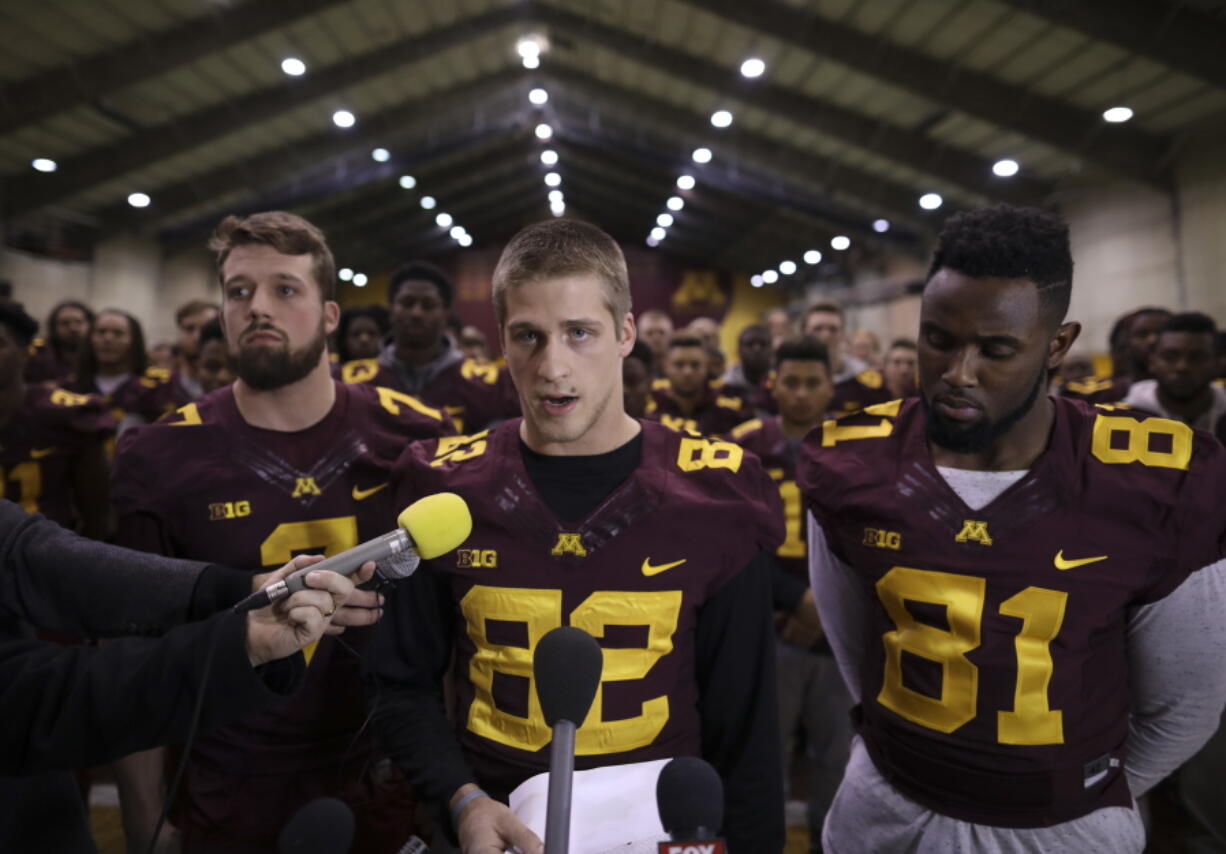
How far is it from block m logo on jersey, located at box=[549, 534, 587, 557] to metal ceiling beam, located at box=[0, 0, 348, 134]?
10.9 metres

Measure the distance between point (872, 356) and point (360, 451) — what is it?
9.29m

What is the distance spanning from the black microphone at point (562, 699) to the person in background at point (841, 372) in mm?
4800

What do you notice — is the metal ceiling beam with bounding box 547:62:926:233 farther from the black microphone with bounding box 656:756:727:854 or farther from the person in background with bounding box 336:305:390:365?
the black microphone with bounding box 656:756:727:854

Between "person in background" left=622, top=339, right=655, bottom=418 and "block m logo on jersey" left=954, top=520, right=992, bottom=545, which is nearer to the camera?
"block m logo on jersey" left=954, top=520, right=992, bottom=545

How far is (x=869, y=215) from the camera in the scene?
1641 cm

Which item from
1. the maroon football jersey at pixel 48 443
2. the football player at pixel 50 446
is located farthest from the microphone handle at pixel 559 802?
the maroon football jersey at pixel 48 443

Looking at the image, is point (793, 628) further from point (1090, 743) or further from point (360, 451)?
point (360, 451)

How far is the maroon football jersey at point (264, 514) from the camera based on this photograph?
2.15 metres

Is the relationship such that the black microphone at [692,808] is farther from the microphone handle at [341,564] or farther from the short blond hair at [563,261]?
the short blond hair at [563,261]

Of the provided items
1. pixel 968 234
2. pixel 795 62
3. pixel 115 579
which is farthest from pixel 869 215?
pixel 115 579

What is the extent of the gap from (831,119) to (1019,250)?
12.1 meters

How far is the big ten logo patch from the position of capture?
66.8 inches

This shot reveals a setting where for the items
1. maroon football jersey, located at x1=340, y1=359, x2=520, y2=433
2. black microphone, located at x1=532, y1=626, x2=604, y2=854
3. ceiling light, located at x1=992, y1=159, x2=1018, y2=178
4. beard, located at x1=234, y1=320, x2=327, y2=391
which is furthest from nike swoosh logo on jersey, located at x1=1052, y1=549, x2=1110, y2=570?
ceiling light, located at x1=992, y1=159, x2=1018, y2=178

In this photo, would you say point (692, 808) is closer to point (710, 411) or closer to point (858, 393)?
point (710, 411)
